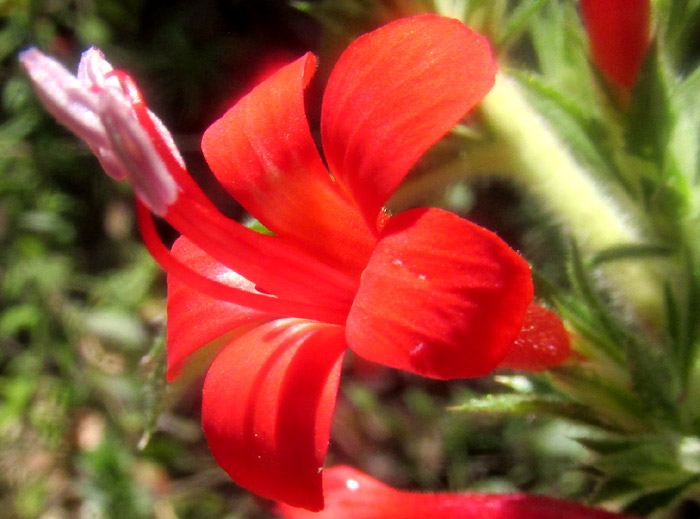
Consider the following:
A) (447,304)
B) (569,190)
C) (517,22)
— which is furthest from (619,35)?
(447,304)

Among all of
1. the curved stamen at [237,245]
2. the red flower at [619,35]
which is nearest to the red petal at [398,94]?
the curved stamen at [237,245]

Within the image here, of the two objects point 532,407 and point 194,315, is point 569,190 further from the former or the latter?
point 194,315

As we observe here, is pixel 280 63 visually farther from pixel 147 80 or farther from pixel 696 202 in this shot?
pixel 696 202

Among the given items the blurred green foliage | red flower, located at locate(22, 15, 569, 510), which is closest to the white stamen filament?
red flower, located at locate(22, 15, 569, 510)

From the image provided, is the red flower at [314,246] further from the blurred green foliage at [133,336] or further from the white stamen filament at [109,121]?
the blurred green foliage at [133,336]

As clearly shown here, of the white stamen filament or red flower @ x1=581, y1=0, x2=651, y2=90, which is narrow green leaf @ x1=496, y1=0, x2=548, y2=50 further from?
the white stamen filament

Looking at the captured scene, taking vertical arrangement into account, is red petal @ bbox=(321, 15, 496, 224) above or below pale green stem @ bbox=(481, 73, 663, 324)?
above

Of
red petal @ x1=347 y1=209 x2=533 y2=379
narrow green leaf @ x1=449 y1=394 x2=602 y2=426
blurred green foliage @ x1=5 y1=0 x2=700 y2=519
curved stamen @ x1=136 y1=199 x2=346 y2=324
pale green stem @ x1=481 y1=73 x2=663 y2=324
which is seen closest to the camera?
red petal @ x1=347 y1=209 x2=533 y2=379
